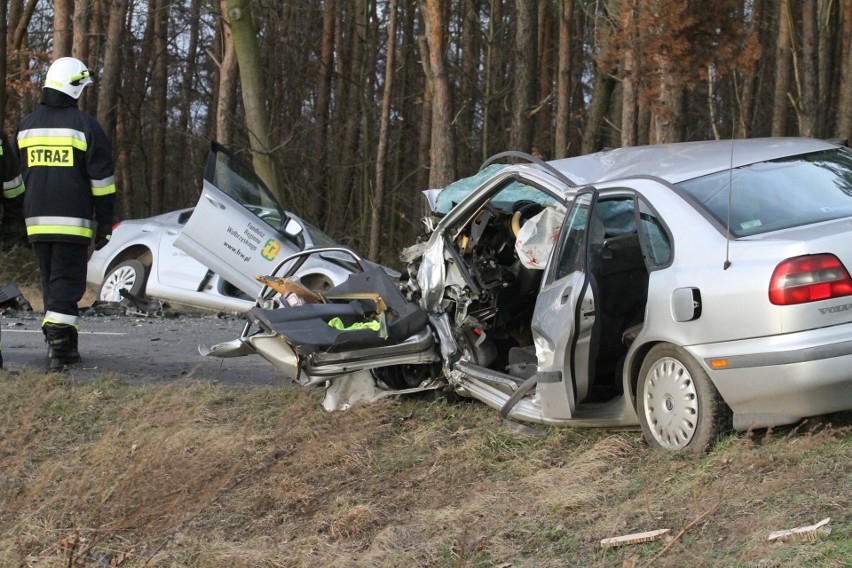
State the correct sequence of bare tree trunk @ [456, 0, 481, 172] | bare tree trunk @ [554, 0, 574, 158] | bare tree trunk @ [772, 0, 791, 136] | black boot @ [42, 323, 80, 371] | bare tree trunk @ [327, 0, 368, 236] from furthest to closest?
bare tree trunk @ [456, 0, 481, 172] < bare tree trunk @ [327, 0, 368, 236] < bare tree trunk @ [772, 0, 791, 136] < bare tree trunk @ [554, 0, 574, 158] < black boot @ [42, 323, 80, 371]

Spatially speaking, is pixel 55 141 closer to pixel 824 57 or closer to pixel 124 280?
pixel 124 280

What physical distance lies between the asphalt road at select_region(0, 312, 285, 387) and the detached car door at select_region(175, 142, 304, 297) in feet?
2.45

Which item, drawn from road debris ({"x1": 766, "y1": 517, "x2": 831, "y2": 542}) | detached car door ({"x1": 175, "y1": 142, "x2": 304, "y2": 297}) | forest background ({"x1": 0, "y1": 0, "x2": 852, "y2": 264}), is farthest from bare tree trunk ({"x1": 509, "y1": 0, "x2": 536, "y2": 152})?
road debris ({"x1": 766, "y1": 517, "x2": 831, "y2": 542})

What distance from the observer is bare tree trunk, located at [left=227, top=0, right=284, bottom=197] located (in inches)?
614

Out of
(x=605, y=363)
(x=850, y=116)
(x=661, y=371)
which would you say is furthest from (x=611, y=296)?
(x=850, y=116)

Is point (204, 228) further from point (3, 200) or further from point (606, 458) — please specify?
point (606, 458)

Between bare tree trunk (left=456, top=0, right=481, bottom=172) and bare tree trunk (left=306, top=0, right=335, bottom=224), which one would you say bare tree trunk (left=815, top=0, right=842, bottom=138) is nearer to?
bare tree trunk (left=456, top=0, right=481, bottom=172)

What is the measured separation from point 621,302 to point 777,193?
1.00m

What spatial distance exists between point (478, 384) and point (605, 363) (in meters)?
0.79

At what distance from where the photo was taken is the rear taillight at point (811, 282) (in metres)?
4.23

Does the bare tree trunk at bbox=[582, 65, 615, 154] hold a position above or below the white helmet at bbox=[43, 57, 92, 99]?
above

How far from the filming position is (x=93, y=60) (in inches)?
894

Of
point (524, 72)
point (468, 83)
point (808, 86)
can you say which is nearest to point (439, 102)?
point (524, 72)

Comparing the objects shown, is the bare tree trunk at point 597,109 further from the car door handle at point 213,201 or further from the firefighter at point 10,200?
the firefighter at point 10,200
